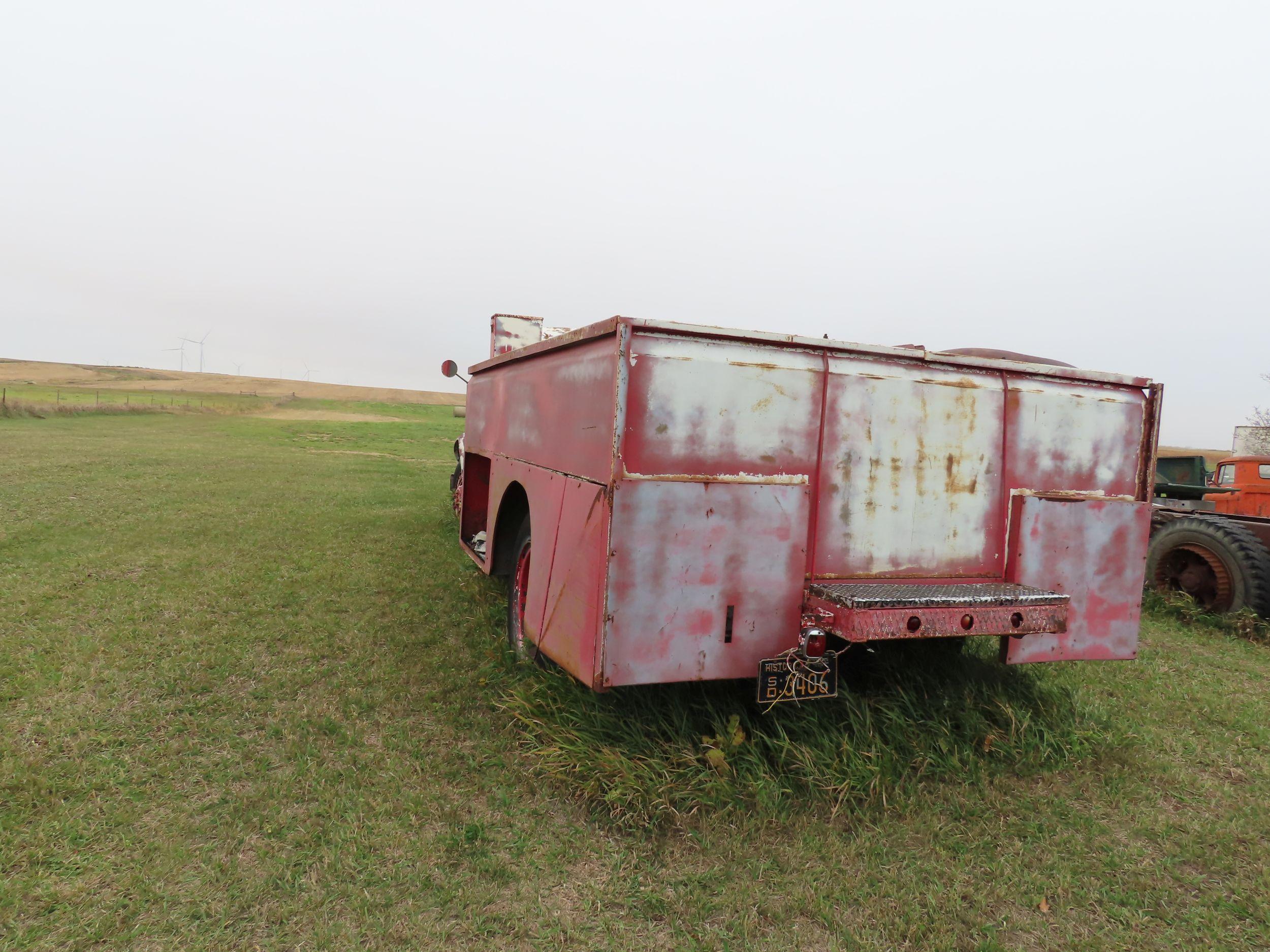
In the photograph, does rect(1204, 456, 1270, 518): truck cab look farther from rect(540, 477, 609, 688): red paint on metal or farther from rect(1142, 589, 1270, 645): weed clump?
rect(540, 477, 609, 688): red paint on metal

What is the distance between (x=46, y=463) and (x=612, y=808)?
13.6 metres

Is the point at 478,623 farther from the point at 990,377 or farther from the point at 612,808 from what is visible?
the point at 990,377

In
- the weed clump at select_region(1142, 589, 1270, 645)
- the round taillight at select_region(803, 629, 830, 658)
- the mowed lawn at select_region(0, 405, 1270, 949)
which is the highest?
the round taillight at select_region(803, 629, 830, 658)

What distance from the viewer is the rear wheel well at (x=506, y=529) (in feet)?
15.4

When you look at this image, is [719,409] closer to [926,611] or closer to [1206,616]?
[926,611]

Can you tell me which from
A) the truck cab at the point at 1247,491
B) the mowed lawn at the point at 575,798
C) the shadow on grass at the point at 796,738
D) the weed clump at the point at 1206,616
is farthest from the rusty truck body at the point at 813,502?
the truck cab at the point at 1247,491

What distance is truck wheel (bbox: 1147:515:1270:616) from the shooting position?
5996mm

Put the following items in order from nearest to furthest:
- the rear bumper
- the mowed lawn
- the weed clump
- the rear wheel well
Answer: the mowed lawn < the rear bumper < the rear wheel well < the weed clump

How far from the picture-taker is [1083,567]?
364cm

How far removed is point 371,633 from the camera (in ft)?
16.9

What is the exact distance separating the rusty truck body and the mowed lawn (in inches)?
19.4

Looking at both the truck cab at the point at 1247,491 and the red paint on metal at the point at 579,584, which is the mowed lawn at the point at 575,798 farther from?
the truck cab at the point at 1247,491

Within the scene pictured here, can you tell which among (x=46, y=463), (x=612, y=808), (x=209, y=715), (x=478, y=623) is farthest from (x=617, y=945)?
(x=46, y=463)

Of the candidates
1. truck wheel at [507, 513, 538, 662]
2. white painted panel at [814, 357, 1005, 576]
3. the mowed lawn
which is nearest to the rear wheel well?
truck wheel at [507, 513, 538, 662]
